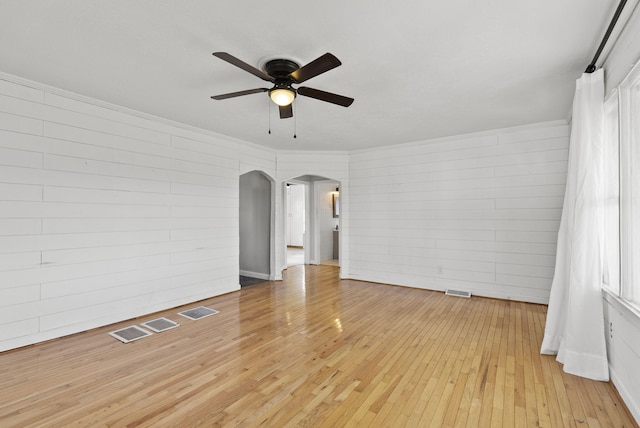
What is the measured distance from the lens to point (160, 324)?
3842mm

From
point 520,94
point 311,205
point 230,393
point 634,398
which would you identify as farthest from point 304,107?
point 311,205

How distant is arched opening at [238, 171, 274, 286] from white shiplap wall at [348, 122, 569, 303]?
5.72ft

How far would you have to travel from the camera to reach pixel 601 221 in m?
2.66

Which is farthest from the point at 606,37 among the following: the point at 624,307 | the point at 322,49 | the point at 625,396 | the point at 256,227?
the point at 256,227

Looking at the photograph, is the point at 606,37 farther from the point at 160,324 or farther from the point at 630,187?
the point at 160,324

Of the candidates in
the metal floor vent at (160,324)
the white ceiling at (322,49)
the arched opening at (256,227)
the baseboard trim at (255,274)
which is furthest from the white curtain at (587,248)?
the baseboard trim at (255,274)

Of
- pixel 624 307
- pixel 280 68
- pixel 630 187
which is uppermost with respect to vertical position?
pixel 280 68

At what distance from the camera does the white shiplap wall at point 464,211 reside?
4.66 meters

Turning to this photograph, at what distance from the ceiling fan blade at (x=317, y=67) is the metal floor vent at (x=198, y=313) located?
3.27 meters

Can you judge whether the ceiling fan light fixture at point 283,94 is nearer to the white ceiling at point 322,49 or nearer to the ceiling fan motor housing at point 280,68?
the ceiling fan motor housing at point 280,68

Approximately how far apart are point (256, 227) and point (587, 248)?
18.2 ft

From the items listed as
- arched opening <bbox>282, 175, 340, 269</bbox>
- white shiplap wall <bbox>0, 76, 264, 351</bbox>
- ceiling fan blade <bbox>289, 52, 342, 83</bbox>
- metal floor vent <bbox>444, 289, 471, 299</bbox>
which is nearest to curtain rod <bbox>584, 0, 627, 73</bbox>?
ceiling fan blade <bbox>289, 52, 342, 83</bbox>

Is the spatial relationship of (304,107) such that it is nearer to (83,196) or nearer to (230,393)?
(83,196)

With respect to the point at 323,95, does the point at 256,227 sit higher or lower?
lower
